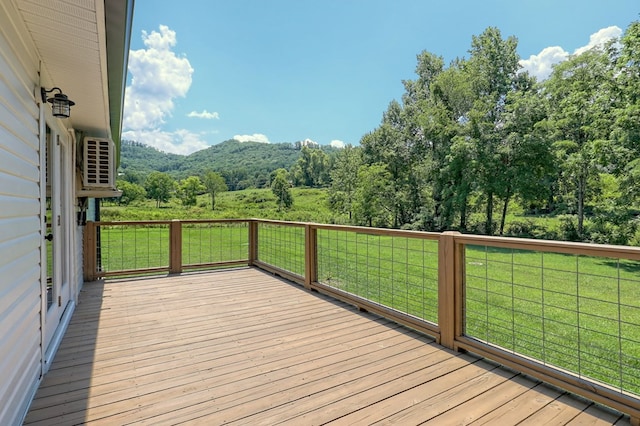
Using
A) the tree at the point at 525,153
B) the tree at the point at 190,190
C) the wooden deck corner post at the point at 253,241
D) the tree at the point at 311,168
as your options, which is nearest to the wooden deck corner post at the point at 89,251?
the wooden deck corner post at the point at 253,241

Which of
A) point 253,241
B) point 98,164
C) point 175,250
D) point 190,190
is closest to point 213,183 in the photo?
point 190,190

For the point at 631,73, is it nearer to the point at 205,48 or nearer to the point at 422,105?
the point at 422,105

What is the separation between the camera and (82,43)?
210 cm

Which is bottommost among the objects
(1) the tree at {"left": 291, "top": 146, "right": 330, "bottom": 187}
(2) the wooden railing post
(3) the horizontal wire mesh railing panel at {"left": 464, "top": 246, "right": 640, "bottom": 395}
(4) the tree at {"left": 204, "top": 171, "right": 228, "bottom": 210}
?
(3) the horizontal wire mesh railing panel at {"left": 464, "top": 246, "right": 640, "bottom": 395}

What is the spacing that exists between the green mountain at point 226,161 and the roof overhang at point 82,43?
1306 inches

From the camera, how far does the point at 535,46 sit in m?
17.9

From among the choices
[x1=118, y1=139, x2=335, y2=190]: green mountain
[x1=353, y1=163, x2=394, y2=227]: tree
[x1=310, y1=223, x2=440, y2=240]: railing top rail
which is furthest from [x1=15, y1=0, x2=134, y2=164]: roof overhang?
[x1=118, y1=139, x2=335, y2=190]: green mountain

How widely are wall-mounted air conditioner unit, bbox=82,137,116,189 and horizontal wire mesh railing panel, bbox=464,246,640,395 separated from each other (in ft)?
14.5

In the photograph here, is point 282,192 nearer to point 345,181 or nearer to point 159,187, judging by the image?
point 159,187

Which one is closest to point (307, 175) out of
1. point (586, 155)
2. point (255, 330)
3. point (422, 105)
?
point (422, 105)

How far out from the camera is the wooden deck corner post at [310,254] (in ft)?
15.4

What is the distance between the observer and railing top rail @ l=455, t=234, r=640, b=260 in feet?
5.98

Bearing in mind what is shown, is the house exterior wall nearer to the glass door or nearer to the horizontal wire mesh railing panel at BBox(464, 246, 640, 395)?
the glass door

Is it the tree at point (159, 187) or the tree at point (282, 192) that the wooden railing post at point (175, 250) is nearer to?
the tree at point (159, 187)
